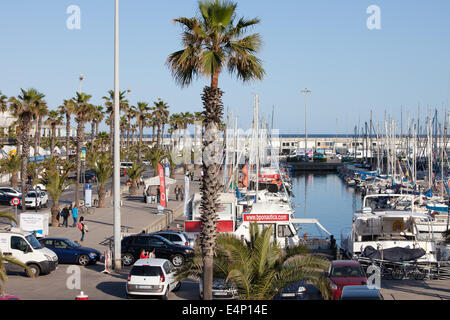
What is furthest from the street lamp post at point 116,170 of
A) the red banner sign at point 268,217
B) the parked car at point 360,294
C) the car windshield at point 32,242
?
the parked car at point 360,294

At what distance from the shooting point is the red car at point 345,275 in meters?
19.7

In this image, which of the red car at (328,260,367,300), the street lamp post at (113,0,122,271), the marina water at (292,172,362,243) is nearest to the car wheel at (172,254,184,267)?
the street lamp post at (113,0,122,271)

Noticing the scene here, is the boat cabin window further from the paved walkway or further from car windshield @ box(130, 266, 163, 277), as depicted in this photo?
car windshield @ box(130, 266, 163, 277)

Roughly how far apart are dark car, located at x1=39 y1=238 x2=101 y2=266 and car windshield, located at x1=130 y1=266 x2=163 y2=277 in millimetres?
7258

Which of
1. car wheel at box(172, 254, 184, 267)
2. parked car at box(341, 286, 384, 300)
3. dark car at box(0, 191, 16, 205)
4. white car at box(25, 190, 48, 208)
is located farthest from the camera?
dark car at box(0, 191, 16, 205)

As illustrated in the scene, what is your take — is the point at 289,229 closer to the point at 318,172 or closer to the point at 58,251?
the point at 58,251

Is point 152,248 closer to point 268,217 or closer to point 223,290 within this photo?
point 268,217

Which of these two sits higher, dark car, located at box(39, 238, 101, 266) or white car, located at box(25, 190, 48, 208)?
white car, located at box(25, 190, 48, 208)

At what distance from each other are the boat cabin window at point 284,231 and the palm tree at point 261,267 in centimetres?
1347

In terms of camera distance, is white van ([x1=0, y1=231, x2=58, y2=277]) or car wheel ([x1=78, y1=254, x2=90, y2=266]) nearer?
white van ([x1=0, y1=231, x2=58, y2=277])

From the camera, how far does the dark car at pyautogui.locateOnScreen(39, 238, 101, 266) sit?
86.6 feet

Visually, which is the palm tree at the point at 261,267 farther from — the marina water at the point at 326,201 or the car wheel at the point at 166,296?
the marina water at the point at 326,201

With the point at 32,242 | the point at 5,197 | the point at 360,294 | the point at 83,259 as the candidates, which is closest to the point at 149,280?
the point at 32,242
